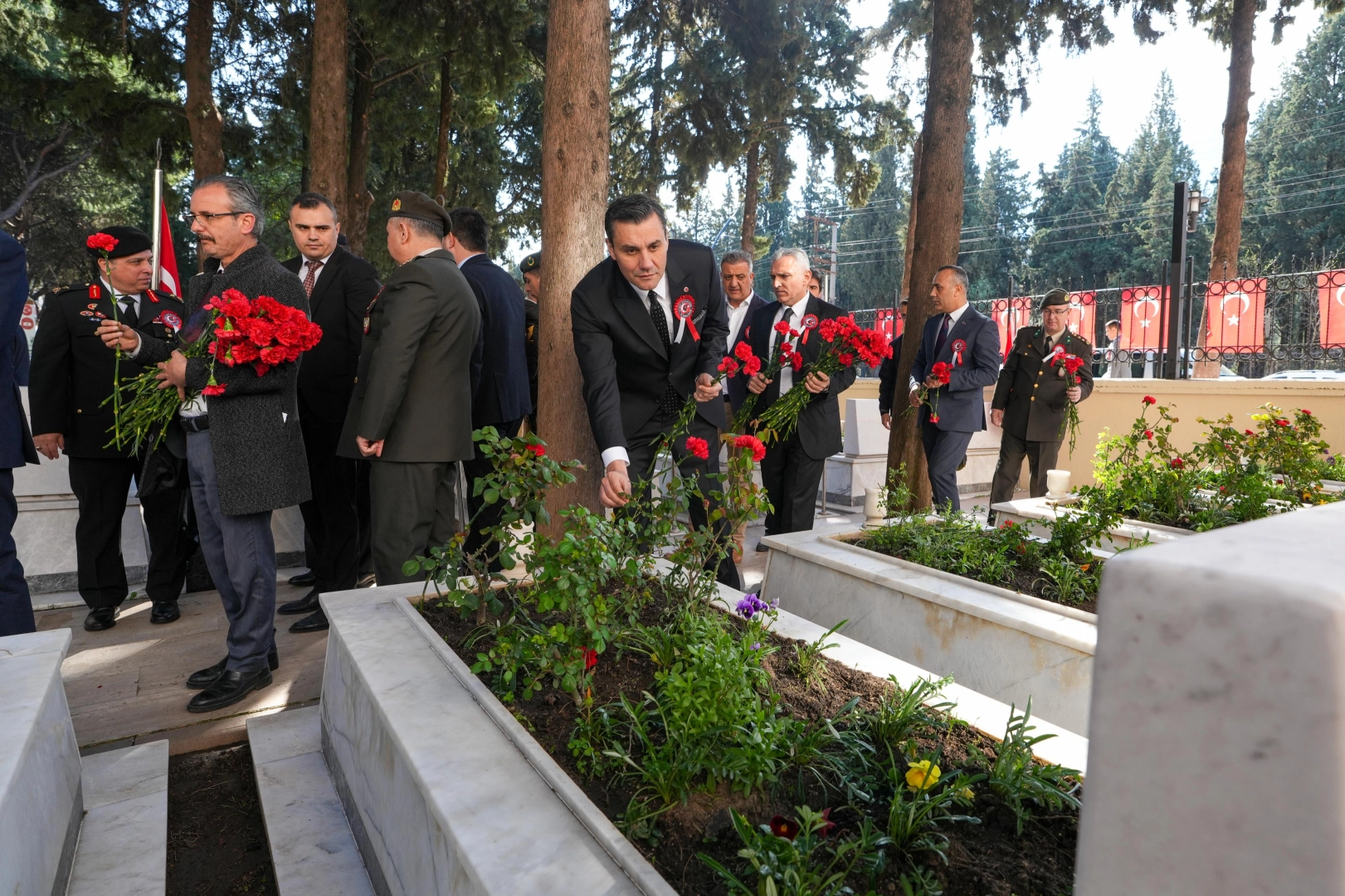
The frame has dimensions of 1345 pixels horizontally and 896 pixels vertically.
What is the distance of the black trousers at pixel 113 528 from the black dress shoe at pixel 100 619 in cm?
3

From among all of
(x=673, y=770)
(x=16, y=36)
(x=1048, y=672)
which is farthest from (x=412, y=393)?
(x=16, y=36)

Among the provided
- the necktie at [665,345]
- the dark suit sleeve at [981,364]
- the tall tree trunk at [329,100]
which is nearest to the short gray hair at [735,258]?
the dark suit sleeve at [981,364]

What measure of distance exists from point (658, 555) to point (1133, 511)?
2.93 meters

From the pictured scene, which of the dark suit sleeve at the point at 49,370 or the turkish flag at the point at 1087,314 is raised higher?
the turkish flag at the point at 1087,314

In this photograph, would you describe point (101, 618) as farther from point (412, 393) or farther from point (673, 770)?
point (673, 770)

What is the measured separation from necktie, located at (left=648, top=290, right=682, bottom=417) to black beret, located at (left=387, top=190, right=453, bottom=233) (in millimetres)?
1110

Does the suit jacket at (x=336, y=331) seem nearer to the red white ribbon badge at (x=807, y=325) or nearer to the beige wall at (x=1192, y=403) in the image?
the red white ribbon badge at (x=807, y=325)

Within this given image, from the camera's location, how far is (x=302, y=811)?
2602 mm

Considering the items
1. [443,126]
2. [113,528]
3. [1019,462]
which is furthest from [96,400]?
[443,126]

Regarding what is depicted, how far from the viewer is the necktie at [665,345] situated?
3.64 metres

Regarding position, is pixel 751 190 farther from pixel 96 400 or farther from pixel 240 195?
pixel 240 195

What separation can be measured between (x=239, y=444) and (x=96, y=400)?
163 centimetres

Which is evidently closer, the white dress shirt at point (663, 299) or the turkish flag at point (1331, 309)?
the white dress shirt at point (663, 299)

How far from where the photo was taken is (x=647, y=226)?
10.9ft
